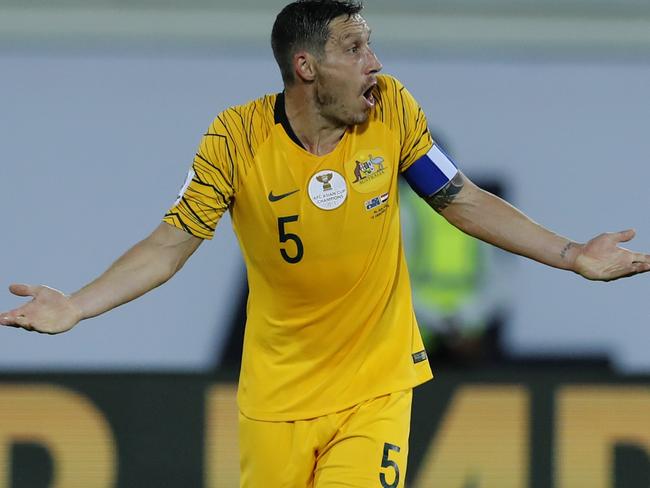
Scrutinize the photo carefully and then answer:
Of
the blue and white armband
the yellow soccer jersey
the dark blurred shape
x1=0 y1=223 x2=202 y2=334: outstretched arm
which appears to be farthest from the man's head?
the dark blurred shape

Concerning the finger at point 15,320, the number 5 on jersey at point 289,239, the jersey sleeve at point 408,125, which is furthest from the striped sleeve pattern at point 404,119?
the finger at point 15,320

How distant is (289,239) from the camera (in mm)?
4266

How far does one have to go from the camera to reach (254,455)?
441 cm

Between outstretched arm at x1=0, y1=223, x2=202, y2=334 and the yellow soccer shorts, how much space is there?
588mm

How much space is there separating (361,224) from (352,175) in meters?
0.15

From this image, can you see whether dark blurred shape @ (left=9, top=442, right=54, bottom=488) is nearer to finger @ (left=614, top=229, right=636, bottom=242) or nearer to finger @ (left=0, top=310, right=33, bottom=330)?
finger @ (left=0, top=310, right=33, bottom=330)

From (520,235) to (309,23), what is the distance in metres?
0.95

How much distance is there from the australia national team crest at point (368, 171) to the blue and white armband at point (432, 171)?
16 cm

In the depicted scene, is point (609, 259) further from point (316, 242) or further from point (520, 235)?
point (316, 242)

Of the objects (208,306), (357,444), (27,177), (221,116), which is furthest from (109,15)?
(357,444)

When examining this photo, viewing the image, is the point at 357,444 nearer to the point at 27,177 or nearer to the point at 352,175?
the point at 352,175

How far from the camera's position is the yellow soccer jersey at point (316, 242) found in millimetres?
4250

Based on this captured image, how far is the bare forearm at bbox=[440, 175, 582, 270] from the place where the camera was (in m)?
4.38

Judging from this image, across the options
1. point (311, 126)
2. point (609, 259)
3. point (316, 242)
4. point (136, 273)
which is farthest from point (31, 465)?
point (609, 259)
